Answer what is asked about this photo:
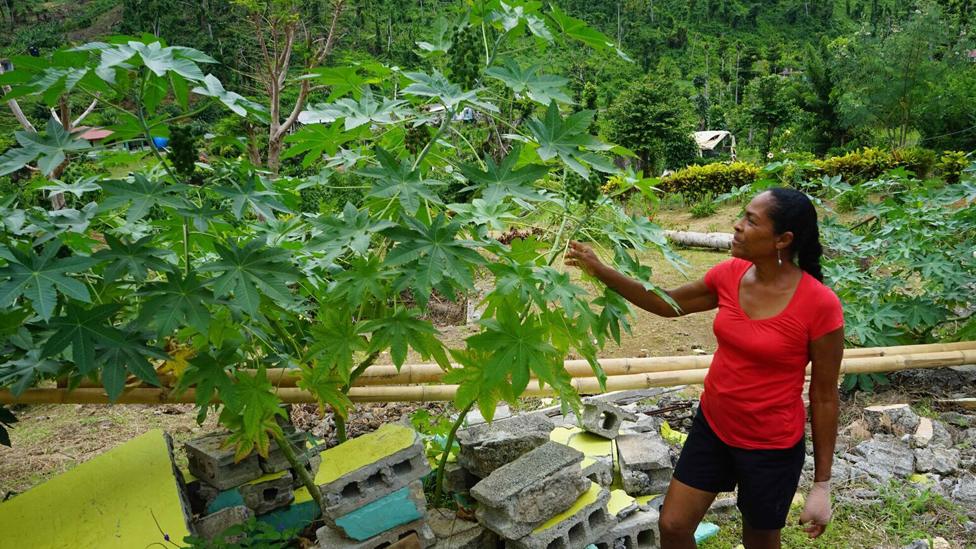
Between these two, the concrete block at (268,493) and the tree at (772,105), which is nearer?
the concrete block at (268,493)

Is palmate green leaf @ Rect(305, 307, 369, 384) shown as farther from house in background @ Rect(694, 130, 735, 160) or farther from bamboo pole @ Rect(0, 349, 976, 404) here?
house in background @ Rect(694, 130, 735, 160)

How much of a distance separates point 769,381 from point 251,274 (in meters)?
1.57

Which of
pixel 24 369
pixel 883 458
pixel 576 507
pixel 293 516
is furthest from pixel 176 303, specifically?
pixel 883 458

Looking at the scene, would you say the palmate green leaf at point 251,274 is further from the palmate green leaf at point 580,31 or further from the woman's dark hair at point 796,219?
the woman's dark hair at point 796,219

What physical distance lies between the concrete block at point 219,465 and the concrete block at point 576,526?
1127 mm

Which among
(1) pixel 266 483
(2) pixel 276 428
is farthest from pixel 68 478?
(2) pixel 276 428

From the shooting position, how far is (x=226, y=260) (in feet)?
6.39

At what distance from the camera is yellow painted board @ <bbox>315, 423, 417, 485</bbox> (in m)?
2.44

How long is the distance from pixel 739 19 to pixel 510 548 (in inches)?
2176

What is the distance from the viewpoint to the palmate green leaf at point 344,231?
195 centimetres

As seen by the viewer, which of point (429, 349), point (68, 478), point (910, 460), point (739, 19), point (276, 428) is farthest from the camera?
point (739, 19)

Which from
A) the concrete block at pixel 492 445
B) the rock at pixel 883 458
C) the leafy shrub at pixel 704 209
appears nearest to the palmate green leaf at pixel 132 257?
the concrete block at pixel 492 445

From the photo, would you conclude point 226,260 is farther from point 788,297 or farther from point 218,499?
point 788,297

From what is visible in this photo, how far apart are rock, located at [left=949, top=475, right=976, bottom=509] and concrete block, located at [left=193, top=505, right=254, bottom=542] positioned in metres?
3.14
